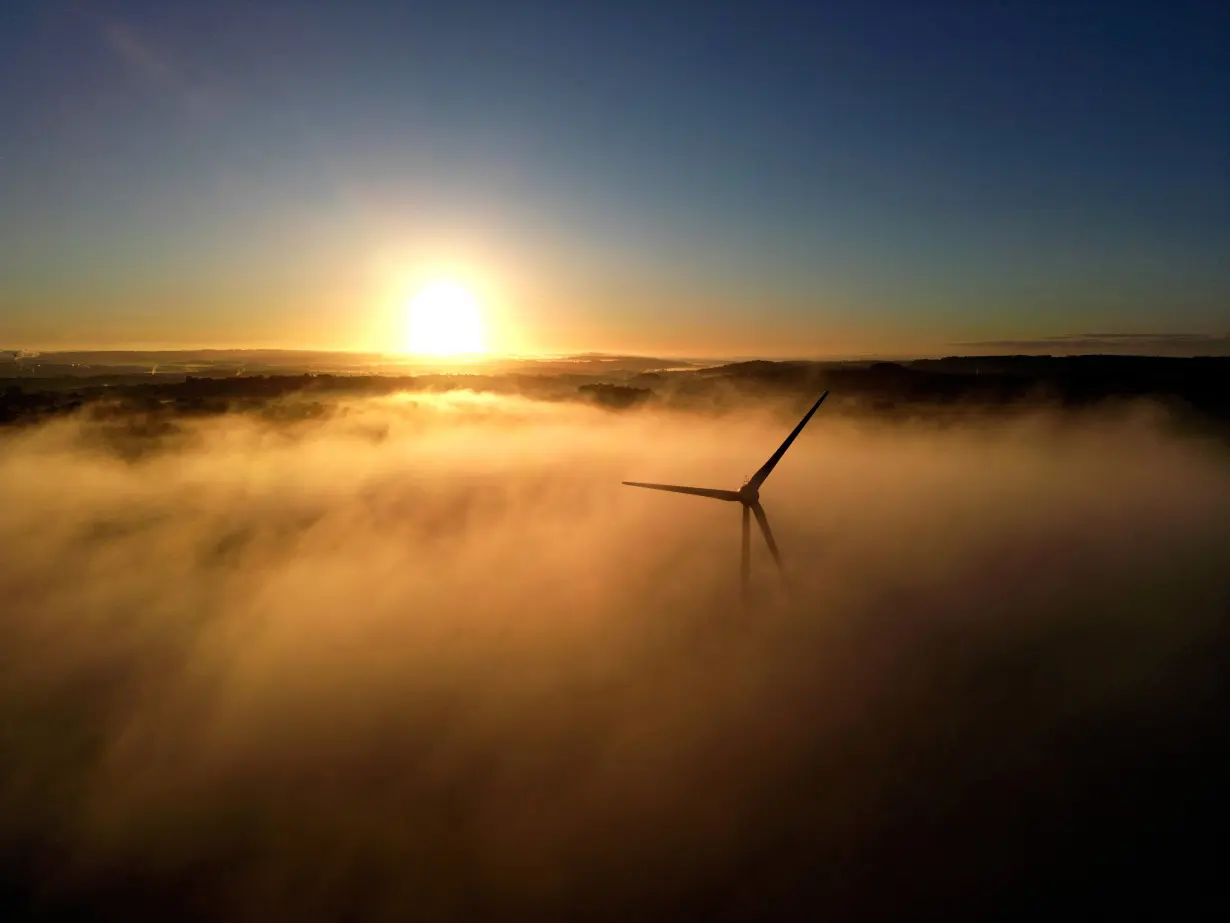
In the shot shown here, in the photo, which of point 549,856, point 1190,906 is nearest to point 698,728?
point 549,856

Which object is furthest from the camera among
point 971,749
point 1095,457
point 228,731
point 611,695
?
point 1095,457

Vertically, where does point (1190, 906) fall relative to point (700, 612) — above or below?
above

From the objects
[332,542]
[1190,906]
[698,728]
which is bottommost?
[332,542]

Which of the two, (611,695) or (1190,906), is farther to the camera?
(611,695)

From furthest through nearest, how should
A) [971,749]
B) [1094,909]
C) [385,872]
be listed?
1. [971,749]
2. [385,872]
3. [1094,909]

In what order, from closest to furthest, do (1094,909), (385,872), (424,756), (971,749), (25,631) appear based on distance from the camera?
1. (1094,909)
2. (385,872)
3. (971,749)
4. (424,756)
5. (25,631)

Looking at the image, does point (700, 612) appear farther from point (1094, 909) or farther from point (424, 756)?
point (1094, 909)

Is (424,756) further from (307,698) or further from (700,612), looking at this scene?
(700,612)

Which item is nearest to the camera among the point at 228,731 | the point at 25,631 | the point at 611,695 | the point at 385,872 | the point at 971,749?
the point at 385,872

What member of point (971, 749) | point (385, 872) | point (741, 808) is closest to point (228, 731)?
point (385, 872)
